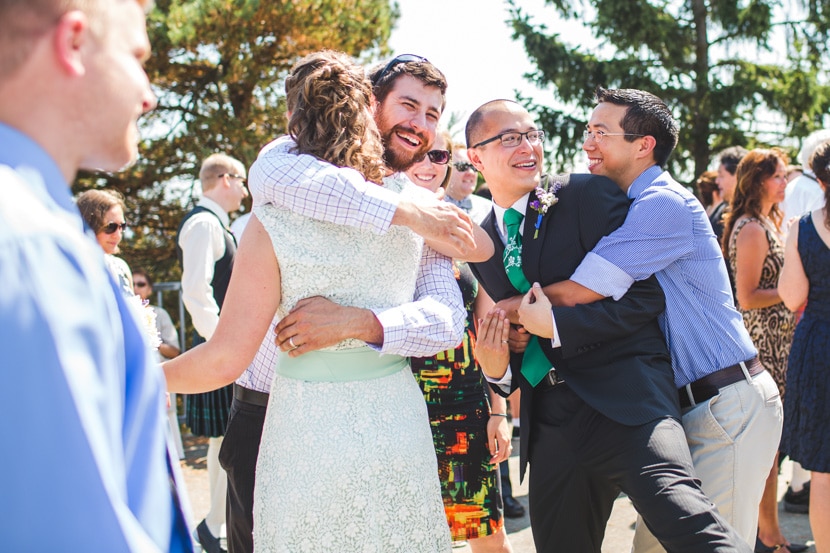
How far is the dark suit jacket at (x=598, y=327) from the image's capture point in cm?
282

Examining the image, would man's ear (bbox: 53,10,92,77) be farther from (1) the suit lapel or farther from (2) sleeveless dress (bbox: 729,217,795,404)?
(2) sleeveless dress (bbox: 729,217,795,404)

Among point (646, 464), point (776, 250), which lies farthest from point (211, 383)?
point (776, 250)

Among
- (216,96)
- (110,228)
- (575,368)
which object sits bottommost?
(575,368)

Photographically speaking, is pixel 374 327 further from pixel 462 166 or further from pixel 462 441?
pixel 462 166

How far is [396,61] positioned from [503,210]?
2.40 feet

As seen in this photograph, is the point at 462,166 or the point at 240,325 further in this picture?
the point at 462,166

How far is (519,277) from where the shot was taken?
310 cm

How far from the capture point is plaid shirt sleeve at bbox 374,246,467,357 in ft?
7.20

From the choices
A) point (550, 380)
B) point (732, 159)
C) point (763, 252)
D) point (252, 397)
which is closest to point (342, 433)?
point (252, 397)

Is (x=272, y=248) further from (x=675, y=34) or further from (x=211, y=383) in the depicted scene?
(x=675, y=34)

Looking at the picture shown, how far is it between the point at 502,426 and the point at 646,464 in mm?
1083

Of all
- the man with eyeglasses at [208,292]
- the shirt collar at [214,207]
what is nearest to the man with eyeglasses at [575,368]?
the man with eyeglasses at [208,292]

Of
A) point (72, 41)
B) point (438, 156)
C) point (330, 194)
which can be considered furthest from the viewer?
point (438, 156)

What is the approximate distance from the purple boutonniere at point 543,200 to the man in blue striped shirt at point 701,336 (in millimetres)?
239
